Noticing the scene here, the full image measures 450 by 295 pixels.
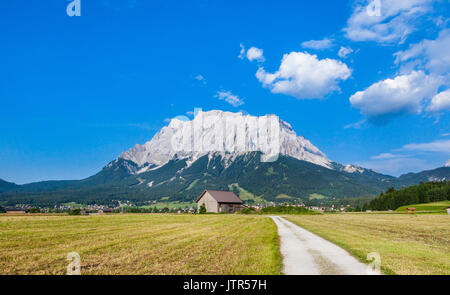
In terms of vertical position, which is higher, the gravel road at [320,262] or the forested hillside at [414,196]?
the gravel road at [320,262]

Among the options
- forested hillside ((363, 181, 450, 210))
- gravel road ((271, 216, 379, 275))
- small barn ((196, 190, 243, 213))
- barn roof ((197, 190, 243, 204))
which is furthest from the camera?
forested hillside ((363, 181, 450, 210))

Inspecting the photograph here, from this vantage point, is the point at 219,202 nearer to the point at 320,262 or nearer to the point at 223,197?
the point at 223,197

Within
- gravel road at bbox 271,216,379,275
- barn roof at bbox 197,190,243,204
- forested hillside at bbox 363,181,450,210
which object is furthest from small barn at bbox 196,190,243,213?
gravel road at bbox 271,216,379,275

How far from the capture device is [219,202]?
113m

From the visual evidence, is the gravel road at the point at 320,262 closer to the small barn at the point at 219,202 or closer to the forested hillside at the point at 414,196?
the small barn at the point at 219,202

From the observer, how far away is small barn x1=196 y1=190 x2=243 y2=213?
371 ft

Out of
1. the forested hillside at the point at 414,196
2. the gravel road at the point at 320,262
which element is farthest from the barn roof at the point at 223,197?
the gravel road at the point at 320,262

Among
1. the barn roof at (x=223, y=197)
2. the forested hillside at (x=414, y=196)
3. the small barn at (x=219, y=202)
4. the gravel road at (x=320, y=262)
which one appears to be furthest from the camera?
the forested hillside at (x=414, y=196)

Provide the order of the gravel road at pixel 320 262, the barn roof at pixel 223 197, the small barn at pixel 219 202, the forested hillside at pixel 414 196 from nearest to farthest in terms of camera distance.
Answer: the gravel road at pixel 320 262, the small barn at pixel 219 202, the barn roof at pixel 223 197, the forested hillside at pixel 414 196

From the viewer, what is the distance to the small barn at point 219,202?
11319 cm

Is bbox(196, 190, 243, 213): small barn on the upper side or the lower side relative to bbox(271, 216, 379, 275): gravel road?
lower

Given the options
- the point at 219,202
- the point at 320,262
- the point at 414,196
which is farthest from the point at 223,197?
the point at 320,262

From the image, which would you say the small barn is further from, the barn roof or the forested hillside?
the forested hillside
